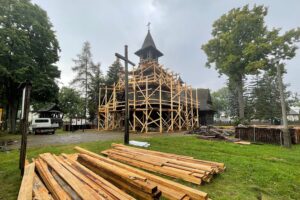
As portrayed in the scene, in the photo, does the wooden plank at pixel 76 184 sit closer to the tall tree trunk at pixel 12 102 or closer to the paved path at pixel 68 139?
the paved path at pixel 68 139

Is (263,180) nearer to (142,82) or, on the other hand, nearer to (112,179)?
(112,179)

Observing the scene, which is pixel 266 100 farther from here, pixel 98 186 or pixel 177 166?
pixel 98 186

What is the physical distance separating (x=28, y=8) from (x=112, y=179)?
2361 cm

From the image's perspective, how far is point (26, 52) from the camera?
61.2 feet

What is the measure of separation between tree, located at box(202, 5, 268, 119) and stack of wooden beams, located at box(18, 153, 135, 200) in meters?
24.8

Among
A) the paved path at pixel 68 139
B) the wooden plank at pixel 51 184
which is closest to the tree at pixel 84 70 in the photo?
the paved path at pixel 68 139

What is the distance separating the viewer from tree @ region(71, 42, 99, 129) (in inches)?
1344

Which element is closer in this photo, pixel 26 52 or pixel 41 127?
pixel 26 52

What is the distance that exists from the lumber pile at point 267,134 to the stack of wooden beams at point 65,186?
12.6 m

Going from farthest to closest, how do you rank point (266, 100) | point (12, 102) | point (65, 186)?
point (266, 100) < point (12, 102) < point (65, 186)

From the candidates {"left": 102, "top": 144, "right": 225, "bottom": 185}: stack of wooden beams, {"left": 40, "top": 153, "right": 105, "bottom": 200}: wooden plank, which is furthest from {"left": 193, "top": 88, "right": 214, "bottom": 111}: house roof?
{"left": 40, "top": 153, "right": 105, "bottom": 200}: wooden plank

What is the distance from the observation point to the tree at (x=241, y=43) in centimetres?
2339

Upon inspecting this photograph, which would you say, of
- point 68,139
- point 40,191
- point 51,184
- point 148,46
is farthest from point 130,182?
point 148,46

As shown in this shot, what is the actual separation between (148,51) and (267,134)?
20.7m
